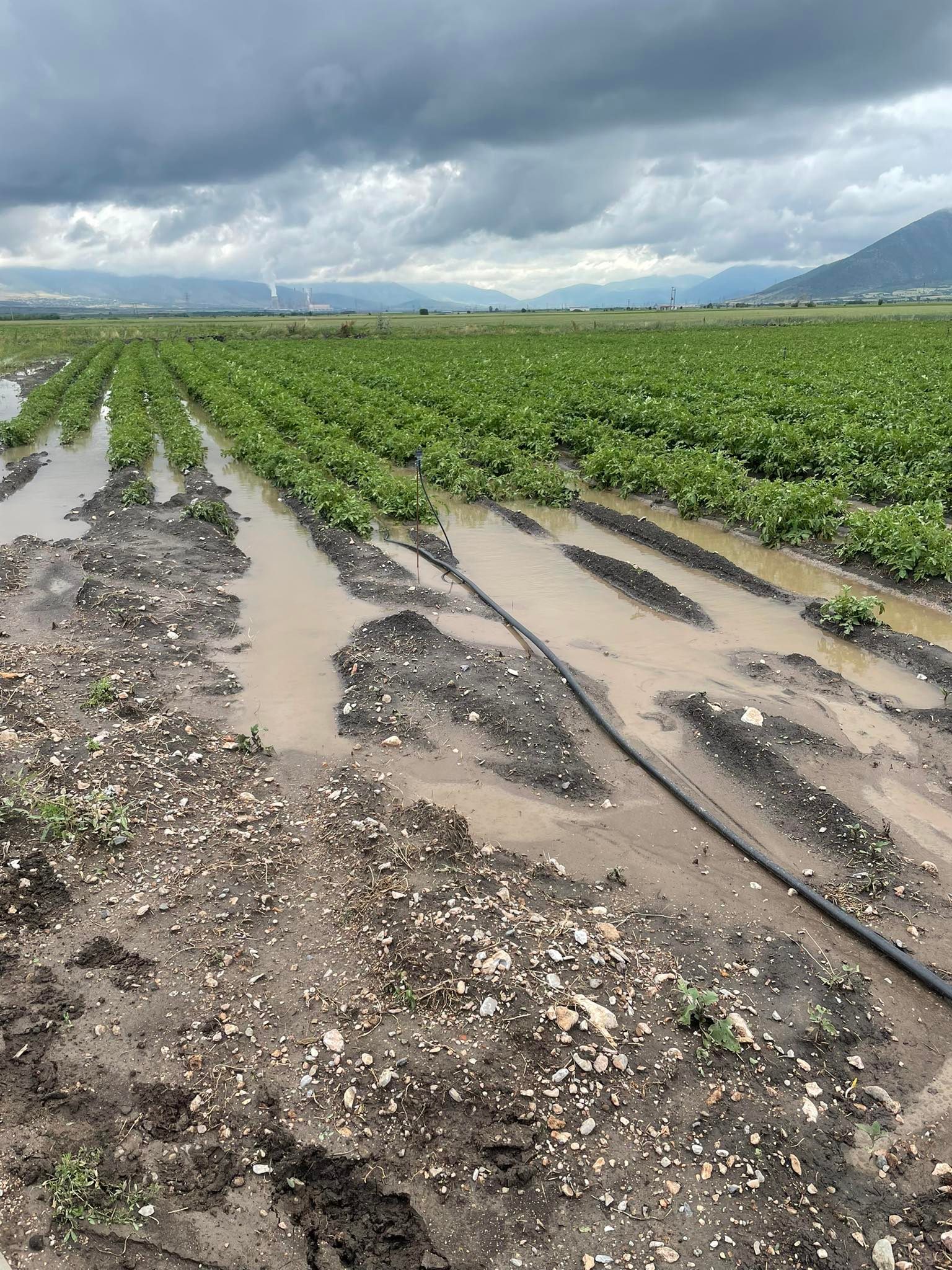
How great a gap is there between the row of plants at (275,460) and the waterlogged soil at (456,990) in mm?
7005

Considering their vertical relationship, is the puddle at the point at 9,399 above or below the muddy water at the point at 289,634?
above

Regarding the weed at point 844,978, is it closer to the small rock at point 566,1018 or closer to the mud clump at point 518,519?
the small rock at point 566,1018

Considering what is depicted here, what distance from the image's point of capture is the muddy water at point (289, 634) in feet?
24.4

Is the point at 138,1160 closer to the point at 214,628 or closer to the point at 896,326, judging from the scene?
the point at 214,628

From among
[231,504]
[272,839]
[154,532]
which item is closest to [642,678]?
[272,839]

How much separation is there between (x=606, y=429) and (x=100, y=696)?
15943 mm

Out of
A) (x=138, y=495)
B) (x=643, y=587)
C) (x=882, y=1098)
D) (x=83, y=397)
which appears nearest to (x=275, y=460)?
(x=138, y=495)

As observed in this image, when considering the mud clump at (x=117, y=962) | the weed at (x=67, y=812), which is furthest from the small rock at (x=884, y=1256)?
the weed at (x=67, y=812)

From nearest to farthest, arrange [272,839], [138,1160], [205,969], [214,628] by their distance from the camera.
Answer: [138,1160]
[205,969]
[272,839]
[214,628]

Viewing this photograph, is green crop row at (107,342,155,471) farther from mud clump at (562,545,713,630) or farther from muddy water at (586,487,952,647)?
mud clump at (562,545,713,630)

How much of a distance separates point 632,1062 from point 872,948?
6.95 ft

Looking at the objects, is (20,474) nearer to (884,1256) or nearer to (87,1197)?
(87,1197)

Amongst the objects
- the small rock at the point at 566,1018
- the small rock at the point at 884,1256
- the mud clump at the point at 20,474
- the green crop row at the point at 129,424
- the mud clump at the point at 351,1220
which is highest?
the green crop row at the point at 129,424

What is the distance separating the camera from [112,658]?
8383 millimetres
